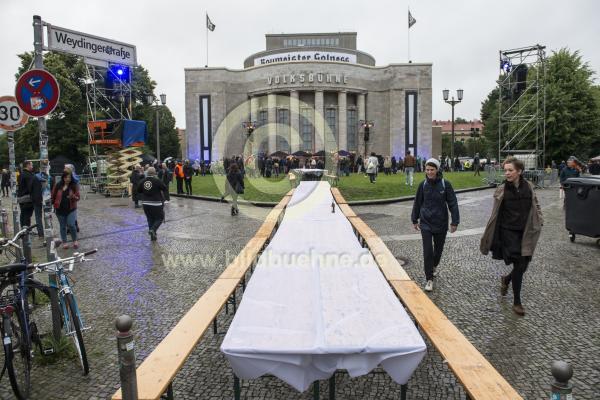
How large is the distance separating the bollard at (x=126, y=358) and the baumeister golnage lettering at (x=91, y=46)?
14.8ft

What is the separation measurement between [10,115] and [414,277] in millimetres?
7363

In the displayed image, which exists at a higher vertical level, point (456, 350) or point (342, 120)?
point (342, 120)

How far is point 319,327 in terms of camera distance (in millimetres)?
3166

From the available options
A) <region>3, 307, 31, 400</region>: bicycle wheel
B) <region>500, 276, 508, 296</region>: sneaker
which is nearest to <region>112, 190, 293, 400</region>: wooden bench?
<region>3, 307, 31, 400</region>: bicycle wheel

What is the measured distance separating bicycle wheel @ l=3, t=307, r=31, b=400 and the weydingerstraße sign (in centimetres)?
345

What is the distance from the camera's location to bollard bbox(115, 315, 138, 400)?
265cm

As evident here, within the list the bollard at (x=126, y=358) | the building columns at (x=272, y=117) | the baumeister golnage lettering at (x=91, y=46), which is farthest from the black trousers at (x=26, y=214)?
the building columns at (x=272, y=117)

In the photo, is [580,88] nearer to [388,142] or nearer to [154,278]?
[388,142]

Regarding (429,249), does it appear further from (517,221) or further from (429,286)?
(517,221)

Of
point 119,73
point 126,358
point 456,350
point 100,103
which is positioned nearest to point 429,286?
point 456,350

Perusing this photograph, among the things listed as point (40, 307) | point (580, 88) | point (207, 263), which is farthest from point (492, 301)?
point (580, 88)

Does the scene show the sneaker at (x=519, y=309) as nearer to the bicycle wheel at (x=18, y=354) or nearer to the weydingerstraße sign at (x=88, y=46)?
the bicycle wheel at (x=18, y=354)

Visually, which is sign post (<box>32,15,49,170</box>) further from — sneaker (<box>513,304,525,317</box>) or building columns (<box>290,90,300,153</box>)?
building columns (<box>290,90,300,153</box>)

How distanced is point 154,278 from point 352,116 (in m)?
54.1
